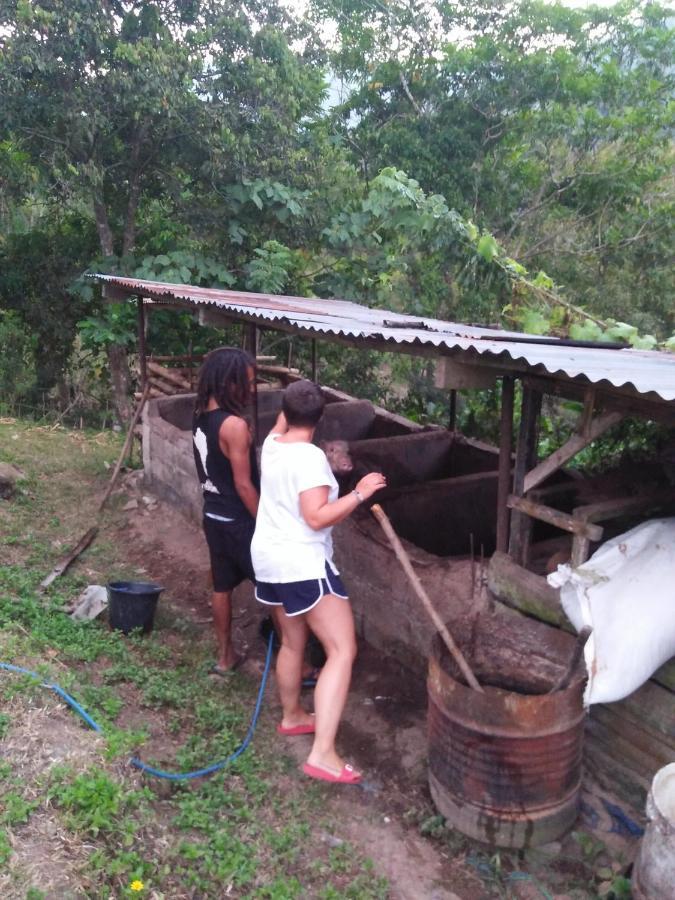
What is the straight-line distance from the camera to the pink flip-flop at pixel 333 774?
11.2 feet

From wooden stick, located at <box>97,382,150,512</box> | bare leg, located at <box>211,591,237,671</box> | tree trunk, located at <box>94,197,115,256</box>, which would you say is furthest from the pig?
tree trunk, located at <box>94,197,115,256</box>

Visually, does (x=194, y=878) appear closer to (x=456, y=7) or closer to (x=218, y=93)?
(x=218, y=93)

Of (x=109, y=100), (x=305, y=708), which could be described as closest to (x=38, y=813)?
(x=305, y=708)

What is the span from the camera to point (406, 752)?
13.1 ft

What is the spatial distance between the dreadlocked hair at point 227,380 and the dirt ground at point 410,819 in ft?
5.82

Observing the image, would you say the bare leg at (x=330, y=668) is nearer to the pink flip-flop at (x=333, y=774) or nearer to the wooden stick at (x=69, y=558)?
the pink flip-flop at (x=333, y=774)

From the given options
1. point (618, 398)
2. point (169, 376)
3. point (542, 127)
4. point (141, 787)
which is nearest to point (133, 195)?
point (169, 376)

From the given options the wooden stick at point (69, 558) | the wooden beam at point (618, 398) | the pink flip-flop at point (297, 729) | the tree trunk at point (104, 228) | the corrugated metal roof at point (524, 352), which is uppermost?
the tree trunk at point (104, 228)

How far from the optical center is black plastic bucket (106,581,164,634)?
4766 mm

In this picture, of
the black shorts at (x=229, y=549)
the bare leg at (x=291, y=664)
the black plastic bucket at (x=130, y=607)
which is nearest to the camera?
the bare leg at (x=291, y=664)

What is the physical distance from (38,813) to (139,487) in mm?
5750

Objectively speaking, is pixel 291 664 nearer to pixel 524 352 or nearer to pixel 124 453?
pixel 524 352

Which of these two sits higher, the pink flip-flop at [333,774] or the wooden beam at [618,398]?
the wooden beam at [618,398]

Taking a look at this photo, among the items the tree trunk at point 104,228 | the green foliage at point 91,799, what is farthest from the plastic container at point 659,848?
the tree trunk at point 104,228
